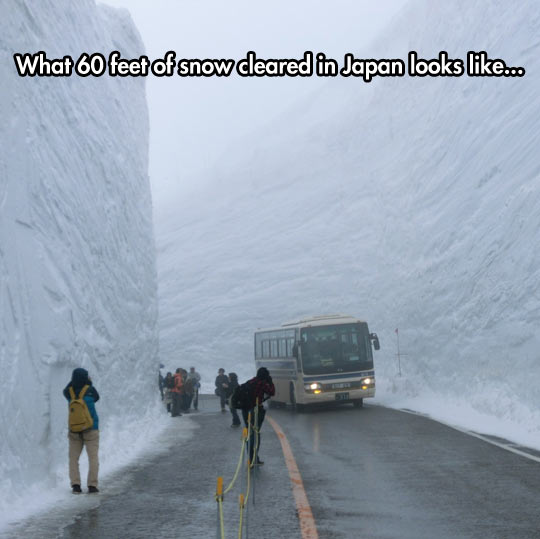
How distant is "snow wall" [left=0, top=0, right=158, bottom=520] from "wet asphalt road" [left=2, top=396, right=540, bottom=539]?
105cm

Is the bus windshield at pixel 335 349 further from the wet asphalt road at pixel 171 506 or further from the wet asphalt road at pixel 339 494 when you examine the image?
the wet asphalt road at pixel 171 506

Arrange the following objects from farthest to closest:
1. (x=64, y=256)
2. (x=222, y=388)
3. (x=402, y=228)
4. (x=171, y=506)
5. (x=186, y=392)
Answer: (x=402, y=228)
(x=186, y=392)
(x=222, y=388)
(x=64, y=256)
(x=171, y=506)

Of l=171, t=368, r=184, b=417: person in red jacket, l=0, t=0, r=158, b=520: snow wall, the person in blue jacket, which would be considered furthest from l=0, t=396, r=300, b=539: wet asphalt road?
l=171, t=368, r=184, b=417: person in red jacket

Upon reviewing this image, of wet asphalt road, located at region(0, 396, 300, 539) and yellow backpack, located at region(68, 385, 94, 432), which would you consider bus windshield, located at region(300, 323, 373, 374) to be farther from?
yellow backpack, located at region(68, 385, 94, 432)

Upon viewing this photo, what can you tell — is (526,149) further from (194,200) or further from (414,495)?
(194,200)

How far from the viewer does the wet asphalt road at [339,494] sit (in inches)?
294

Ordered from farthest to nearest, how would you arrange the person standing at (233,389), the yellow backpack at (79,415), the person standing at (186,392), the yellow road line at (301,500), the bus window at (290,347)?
the person standing at (186,392)
the bus window at (290,347)
the person standing at (233,389)
the yellow backpack at (79,415)
the yellow road line at (301,500)

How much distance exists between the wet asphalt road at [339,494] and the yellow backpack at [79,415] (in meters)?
0.84

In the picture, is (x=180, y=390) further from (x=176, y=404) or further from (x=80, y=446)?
(x=80, y=446)

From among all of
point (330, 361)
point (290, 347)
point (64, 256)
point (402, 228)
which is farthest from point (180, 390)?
point (402, 228)

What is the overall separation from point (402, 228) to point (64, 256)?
111 ft

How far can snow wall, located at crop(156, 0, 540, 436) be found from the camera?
2838 cm

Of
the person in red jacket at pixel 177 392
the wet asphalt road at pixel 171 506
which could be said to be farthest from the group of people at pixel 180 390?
the wet asphalt road at pixel 171 506

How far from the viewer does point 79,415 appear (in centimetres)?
1003
